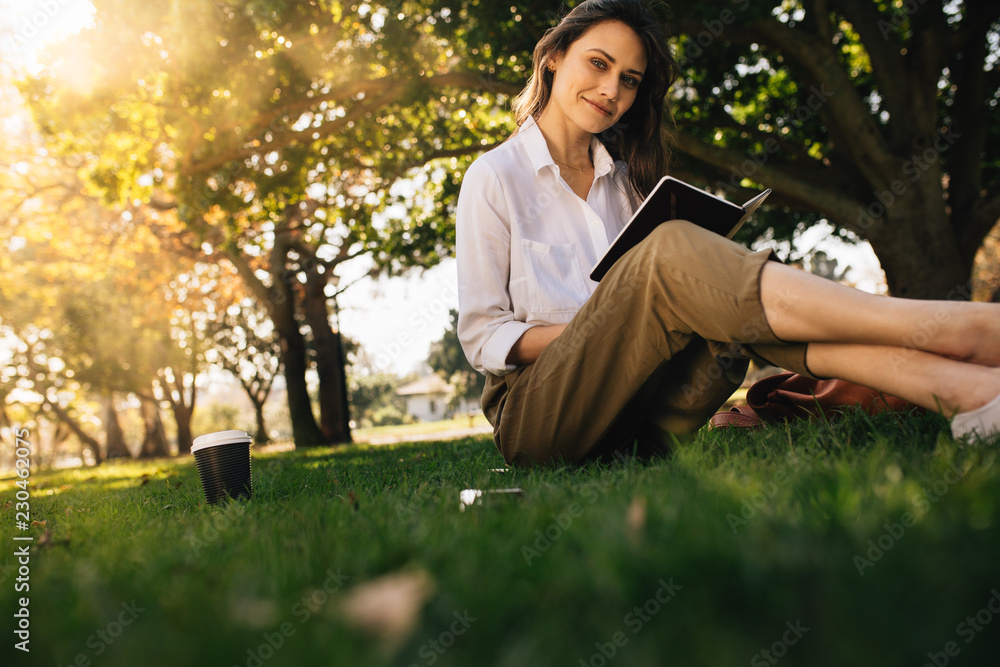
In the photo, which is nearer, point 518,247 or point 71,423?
point 518,247

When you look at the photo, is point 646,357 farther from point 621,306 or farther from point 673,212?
point 673,212

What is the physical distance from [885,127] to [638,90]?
27.3ft

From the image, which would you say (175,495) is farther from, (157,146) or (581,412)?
(157,146)

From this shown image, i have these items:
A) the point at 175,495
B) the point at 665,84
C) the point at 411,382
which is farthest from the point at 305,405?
the point at 411,382

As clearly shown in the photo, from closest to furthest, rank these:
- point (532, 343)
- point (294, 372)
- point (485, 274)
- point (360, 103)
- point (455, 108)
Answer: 1. point (532, 343)
2. point (485, 274)
3. point (360, 103)
4. point (455, 108)
5. point (294, 372)

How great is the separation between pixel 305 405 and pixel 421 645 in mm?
12088

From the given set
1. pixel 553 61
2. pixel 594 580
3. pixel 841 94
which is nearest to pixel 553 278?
pixel 553 61

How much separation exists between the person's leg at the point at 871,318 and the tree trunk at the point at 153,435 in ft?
91.8

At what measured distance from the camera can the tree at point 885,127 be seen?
296 inches

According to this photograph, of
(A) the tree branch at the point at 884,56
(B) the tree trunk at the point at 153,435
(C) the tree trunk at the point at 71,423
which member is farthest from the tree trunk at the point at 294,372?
(C) the tree trunk at the point at 71,423

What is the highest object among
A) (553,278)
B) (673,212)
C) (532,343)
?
(673,212)

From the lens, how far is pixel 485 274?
9.29 feet

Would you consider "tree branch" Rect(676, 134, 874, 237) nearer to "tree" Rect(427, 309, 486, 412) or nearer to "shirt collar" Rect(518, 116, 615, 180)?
"shirt collar" Rect(518, 116, 615, 180)

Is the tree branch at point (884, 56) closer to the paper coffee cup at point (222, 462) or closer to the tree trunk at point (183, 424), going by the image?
the paper coffee cup at point (222, 462)
